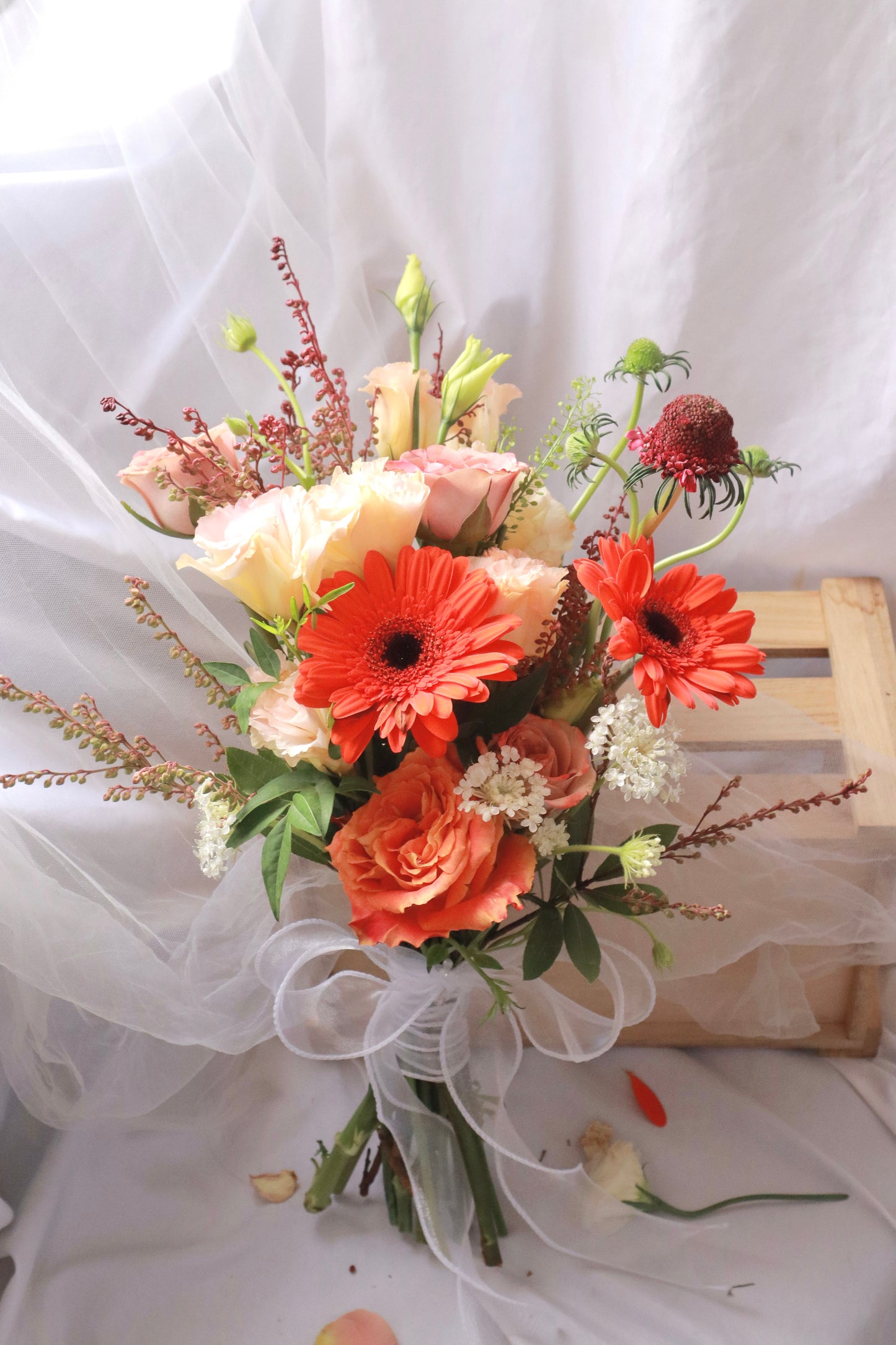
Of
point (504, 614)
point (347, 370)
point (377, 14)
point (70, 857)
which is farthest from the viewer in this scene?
point (347, 370)

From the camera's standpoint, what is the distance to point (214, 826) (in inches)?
22.8

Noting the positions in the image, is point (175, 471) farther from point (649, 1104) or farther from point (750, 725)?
point (649, 1104)

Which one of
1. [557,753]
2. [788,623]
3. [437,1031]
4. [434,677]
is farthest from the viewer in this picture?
[788,623]

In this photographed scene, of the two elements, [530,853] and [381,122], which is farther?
[381,122]

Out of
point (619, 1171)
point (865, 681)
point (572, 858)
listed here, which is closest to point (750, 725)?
point (865, 681)

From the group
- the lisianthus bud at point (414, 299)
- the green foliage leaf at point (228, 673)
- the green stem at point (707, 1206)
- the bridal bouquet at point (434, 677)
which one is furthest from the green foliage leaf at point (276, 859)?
the green stem at point (707, 1206)

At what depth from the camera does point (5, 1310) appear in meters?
0.77

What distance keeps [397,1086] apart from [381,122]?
2.55ft

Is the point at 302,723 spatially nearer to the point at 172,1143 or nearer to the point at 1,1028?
the point at 1,1028

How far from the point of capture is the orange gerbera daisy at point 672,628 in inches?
19.0

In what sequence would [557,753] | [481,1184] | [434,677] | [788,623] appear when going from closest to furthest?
[434,677] → [557,753] → [481,1184] → [788,623]

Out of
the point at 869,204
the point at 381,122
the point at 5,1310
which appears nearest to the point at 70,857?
the point at 5,1310

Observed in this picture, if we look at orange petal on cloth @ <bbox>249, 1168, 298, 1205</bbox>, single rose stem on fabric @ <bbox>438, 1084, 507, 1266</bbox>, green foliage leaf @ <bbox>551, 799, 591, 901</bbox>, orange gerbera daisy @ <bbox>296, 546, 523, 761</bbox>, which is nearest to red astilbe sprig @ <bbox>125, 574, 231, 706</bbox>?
orange gerbera daisy @ <bbox>296, 546, 523, 761</bbox>

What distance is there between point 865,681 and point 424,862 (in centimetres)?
A: 56
